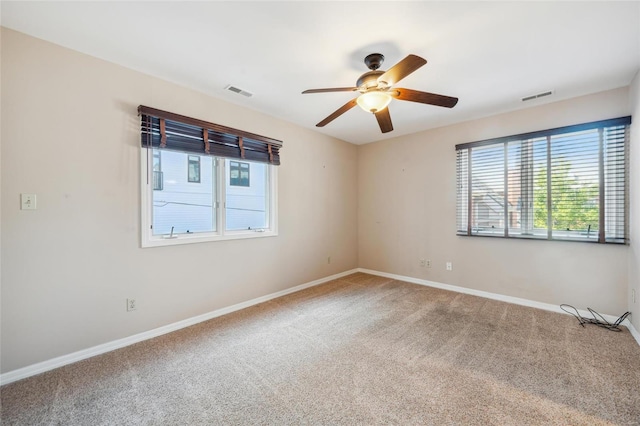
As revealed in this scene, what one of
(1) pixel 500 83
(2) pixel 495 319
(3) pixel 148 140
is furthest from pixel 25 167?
(2) pixel 495 319

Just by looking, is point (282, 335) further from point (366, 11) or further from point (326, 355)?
point (366, 11)

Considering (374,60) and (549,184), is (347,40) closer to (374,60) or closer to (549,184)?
(374,60)

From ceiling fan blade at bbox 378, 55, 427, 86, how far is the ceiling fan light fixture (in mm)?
120

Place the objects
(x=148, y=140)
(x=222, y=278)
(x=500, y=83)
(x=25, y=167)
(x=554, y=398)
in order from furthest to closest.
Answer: (x=222, y=278), (x=500, y=83), (x=148, y=140), (x=25, y=167), (x=554, y=398)

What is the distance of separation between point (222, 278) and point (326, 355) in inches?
62.4

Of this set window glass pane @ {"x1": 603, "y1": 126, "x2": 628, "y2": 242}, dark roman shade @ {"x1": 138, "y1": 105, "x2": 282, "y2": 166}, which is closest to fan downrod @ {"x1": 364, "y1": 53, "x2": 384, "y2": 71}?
dark roman shade @ {"x1": 138, "y1": 105, "x2": 282, "y2": 166}

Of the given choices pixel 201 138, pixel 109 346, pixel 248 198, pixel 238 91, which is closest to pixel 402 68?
pixel 238 91

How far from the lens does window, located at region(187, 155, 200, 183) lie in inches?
116

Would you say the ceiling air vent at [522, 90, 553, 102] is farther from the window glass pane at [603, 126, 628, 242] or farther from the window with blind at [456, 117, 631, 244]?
the window glass pane at [603, 126, 628, 242]

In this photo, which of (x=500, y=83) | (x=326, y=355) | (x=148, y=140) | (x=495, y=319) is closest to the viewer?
(x=326, y=355)

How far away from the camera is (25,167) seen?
1.98m

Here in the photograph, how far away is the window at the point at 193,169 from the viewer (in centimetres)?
295

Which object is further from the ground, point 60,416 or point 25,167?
point 25,167

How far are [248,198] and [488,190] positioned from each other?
3.35m
